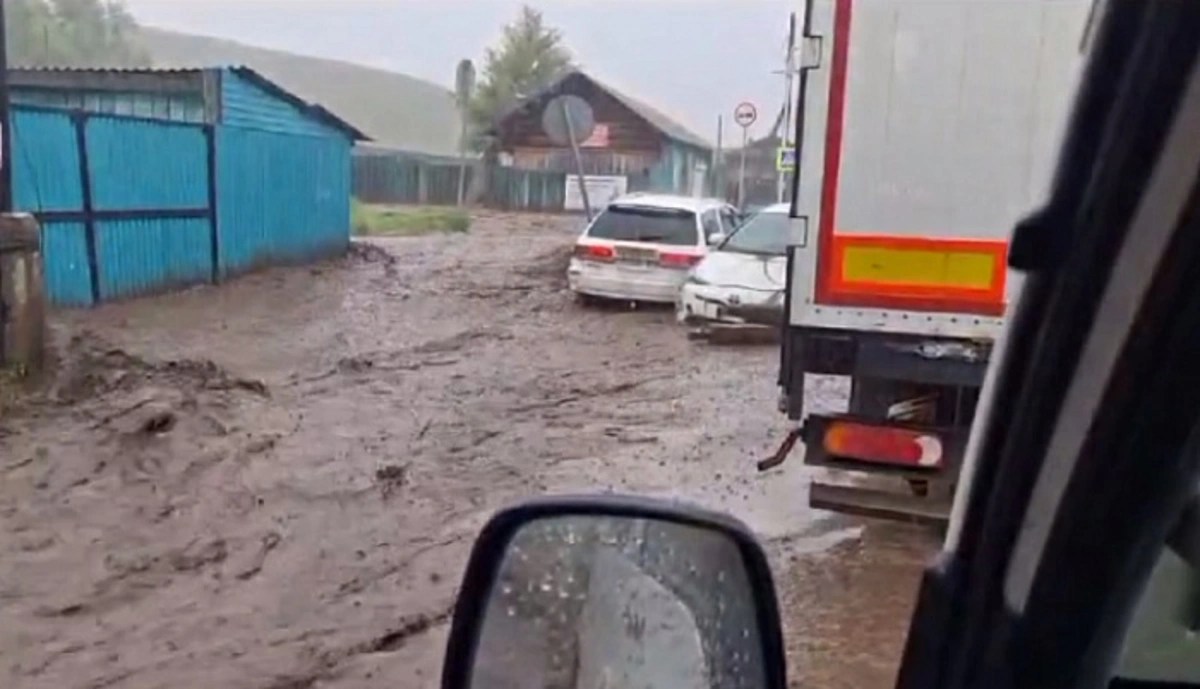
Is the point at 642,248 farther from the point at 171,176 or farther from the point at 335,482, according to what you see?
the point at 335,482

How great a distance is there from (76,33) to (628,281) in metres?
52.2

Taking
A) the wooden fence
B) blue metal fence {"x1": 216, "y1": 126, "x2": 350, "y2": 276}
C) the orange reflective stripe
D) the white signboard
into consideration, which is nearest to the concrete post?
the orange reflective stripe

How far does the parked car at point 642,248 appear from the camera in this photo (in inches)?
581

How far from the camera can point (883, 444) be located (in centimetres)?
534

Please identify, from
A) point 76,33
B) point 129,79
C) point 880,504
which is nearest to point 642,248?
point 129,79

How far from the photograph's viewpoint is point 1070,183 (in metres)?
0.93

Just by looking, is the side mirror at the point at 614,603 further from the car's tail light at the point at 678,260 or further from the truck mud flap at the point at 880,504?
the car's tail light at the point at 678,260

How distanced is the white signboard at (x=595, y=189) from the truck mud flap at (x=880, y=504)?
27.0 m

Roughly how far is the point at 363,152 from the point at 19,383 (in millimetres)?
30594

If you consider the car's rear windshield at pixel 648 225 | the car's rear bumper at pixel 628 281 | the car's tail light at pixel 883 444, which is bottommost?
the car's rear bumper at pixel 628 281

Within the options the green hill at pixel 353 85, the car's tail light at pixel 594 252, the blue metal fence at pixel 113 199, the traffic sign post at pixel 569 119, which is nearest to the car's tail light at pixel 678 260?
the car's tail light at pixel 594 252

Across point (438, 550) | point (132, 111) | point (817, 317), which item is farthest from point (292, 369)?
point (132, 111)

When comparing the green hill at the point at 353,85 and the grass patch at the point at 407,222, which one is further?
the green hill at the point at 353,85

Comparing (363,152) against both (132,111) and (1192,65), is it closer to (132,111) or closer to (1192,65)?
(132,111)
